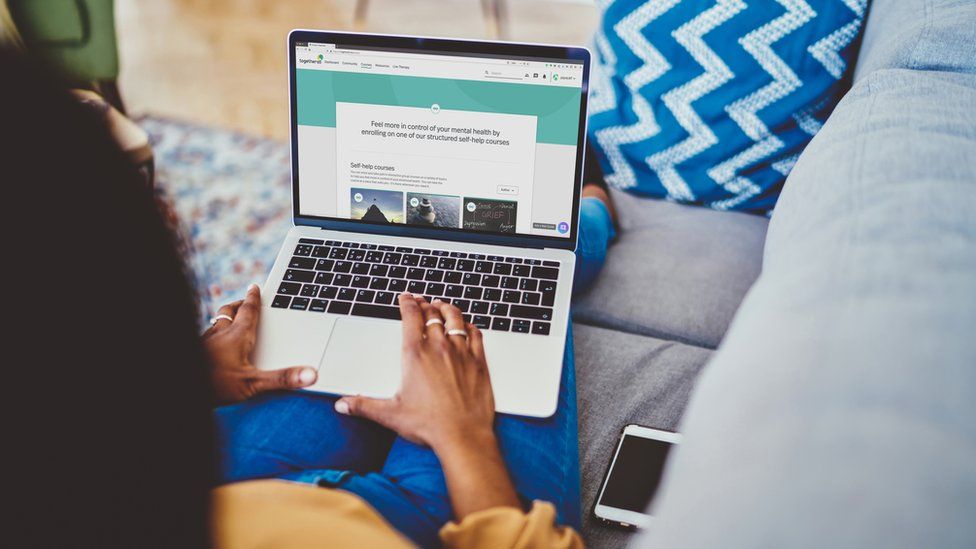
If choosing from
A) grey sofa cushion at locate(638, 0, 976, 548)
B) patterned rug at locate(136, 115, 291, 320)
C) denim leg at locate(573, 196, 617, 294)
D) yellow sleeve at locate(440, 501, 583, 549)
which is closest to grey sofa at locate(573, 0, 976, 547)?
grey sofa cushion at locate(638, 0, 976, 548)

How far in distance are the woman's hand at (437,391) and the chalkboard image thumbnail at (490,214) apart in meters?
0.20

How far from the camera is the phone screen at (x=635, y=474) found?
0.85 metres

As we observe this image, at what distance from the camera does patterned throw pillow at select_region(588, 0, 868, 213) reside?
3.85 ft

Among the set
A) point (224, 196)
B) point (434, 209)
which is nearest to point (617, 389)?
point (434, 209)

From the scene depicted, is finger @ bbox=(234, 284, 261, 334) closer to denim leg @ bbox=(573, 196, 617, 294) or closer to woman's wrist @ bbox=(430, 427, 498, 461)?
woman's wrist @ bbox=(430, 427, 498, 461)

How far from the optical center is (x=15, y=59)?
1.16 feet

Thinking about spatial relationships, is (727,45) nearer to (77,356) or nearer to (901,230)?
(901,230)

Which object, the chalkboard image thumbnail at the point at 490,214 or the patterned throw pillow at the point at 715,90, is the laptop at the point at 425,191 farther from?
the patterned throw pillow at the point at 715,90

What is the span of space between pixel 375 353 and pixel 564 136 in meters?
0.40

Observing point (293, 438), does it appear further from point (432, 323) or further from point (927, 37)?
point (927, 37)

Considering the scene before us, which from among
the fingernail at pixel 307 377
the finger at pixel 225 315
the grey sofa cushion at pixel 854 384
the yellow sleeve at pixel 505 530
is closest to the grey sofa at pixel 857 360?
the grey sofa cushion at pixel 854 384

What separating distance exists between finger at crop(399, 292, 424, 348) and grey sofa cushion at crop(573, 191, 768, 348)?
1.26ft

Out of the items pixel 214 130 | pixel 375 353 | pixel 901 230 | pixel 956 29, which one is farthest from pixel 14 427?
pixel 214 130

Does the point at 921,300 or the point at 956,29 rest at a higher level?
the point at 956,29
